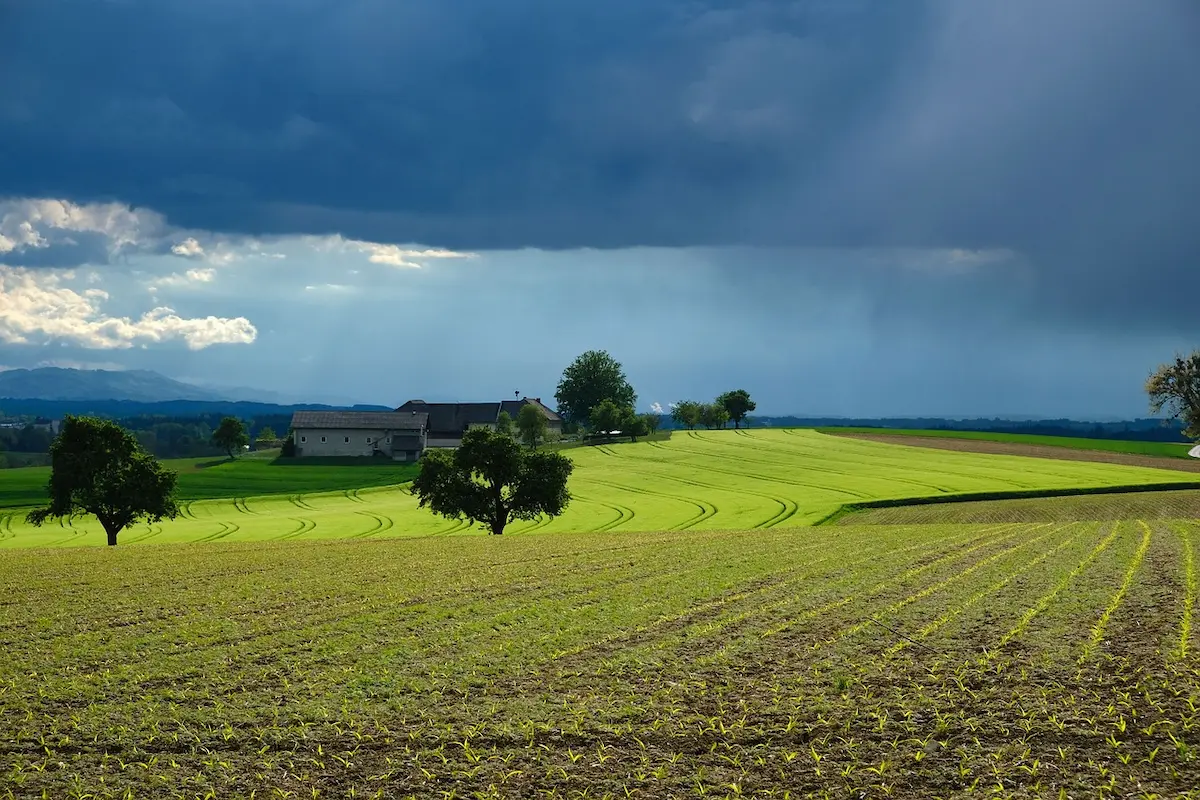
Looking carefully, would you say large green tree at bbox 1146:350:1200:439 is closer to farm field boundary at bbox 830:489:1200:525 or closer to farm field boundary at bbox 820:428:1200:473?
farm field boundary at bbox 820:428:1200:473

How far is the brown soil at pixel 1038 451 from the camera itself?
8450cm

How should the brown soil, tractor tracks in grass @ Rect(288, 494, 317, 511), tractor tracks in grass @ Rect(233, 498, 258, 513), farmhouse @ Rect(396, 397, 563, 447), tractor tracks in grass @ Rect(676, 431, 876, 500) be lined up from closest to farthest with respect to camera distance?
1. tractor tracks in grass @ Rect(676, 431, 876, 500)
2. tractor tracks in grass @ Rect(233, 498, 258, 513)
3. tractor tracks in grass @ Rect(288, 494, 317, 511)
4. the brown soil
5. farmhouse @ Rect(396, 397, 563, 447)

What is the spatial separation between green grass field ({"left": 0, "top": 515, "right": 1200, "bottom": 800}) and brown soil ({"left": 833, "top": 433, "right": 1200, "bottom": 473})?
231ft

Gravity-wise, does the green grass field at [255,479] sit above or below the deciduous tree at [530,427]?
below

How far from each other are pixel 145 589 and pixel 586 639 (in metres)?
13.2

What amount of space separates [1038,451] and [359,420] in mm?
93262

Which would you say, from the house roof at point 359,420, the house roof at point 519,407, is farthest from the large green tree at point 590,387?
the house roof at point 359,420

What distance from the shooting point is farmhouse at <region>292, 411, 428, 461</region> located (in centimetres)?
12788

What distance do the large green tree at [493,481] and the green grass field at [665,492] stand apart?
1994mm

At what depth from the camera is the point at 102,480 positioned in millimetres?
51219

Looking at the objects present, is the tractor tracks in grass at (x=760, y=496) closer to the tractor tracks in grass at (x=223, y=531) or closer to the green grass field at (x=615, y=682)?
the green grass field at (x=615, y=682)

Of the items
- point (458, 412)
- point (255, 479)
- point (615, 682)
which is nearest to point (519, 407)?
point (458, 412)

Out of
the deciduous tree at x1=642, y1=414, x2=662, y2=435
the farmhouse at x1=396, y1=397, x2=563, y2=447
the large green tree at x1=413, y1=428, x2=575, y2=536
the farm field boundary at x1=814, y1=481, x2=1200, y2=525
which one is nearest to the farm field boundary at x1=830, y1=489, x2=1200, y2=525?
the farm field boundary at x1=814, y1=481, x2=1200, y2=525

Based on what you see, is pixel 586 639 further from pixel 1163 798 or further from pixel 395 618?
pixel 1163 798
